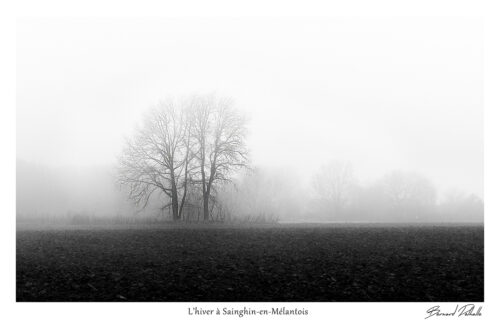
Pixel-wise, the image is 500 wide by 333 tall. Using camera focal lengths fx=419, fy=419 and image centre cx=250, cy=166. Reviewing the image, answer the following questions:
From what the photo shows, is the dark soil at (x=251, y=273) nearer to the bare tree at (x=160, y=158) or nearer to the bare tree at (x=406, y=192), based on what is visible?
the bare tree at (x=160, y=158)

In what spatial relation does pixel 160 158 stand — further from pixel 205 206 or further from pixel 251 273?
pixel 251 273

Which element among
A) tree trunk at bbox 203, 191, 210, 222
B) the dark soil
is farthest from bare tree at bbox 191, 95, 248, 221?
the dark soil

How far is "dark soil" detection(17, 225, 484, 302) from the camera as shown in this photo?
28.3 feet

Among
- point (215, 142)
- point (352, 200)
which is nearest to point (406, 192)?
point (352, 200)

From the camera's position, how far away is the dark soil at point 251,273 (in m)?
8.62
